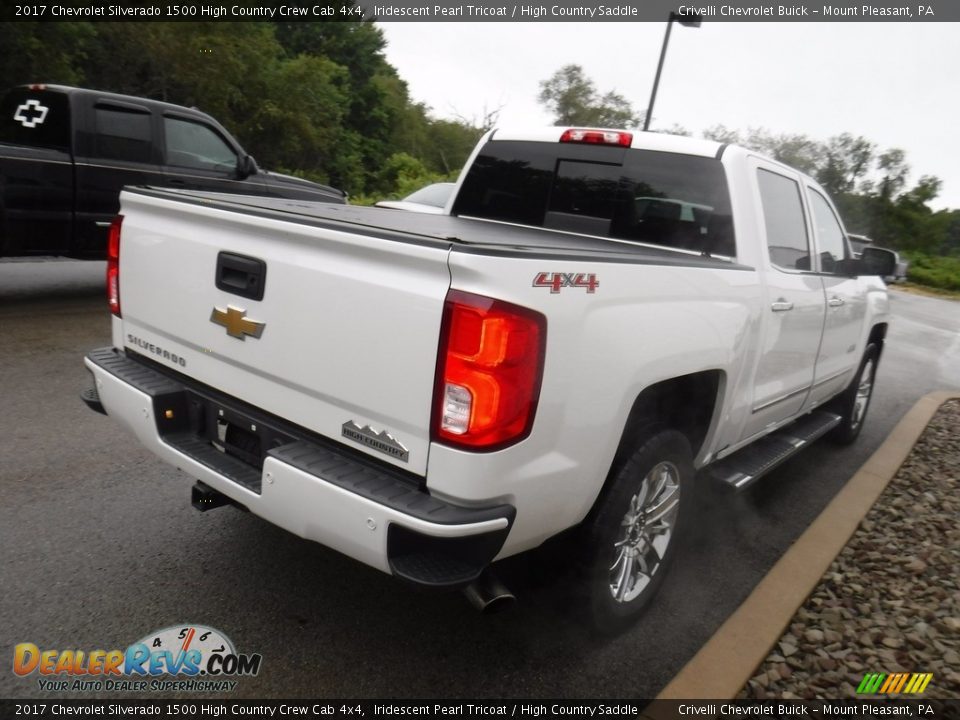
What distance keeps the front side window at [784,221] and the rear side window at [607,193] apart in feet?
1.09

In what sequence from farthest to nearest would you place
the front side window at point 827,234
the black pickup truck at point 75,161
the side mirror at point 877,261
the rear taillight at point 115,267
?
the black pickup truck at point 75,161 < the side mirror at point 877,261 < the front side window at point 827,234 < the rear taillight at point 115,267

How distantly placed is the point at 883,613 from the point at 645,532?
1.26 meters

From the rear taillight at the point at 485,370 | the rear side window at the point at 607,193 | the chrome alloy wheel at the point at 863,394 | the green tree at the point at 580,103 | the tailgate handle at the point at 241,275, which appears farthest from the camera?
the green tree at the point at 580,103

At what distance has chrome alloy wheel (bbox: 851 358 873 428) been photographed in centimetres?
580

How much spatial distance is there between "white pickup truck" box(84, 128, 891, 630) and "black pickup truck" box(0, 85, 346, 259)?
4.47 m

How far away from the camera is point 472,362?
198 centimetres

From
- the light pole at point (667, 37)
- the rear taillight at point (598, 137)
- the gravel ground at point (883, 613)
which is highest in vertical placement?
the light pole at point (667, 37)

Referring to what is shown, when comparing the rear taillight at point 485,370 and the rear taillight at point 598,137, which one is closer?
the rear taillight at point 485,370

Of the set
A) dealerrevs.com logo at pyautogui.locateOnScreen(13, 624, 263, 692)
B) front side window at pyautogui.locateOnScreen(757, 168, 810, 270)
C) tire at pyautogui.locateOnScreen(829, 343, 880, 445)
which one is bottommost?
dealerrevs.com logo at pyautogui.locateOnScreen(13, 624, 263, 692)

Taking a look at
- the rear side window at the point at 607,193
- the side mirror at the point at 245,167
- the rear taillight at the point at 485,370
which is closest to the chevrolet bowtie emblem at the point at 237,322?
the rear taillight at the point at 485,370

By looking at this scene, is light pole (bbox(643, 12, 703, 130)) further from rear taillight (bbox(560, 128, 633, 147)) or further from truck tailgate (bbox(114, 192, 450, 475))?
truck tailgate (bbox(114, 192, 450, 475))

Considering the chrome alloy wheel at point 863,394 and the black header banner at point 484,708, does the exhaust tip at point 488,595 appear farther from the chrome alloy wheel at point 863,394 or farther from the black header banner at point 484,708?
the chrome alloy wheel at point 863,394

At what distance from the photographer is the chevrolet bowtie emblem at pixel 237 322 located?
2.45m

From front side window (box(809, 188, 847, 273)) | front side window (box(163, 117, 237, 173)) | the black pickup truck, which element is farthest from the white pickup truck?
front side window (box(163, 117, 237, 173))
